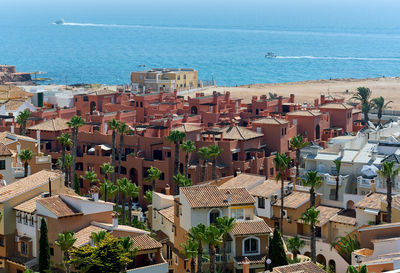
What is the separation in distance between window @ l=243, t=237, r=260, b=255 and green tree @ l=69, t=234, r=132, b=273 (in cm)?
783

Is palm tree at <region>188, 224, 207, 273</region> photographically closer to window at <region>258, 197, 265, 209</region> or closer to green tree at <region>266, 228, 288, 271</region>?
green tree at <region>266, 228, 288, 271</region>

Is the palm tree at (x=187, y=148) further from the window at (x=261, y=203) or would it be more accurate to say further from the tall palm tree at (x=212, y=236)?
the tall palm tree at (x=212, y=236)

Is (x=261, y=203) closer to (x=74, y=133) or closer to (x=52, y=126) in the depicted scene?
(x=74, y=133)

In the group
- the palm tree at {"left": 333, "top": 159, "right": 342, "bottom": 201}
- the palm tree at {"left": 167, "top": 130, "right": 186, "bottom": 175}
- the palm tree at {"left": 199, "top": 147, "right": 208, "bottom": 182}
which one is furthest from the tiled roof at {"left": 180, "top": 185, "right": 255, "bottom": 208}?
the palm tree at {"left": 167, "top": 130, "right": 186, "bottom": 175}

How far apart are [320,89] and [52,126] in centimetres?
7698

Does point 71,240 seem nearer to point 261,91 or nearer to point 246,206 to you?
point 246,206

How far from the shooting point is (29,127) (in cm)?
7906

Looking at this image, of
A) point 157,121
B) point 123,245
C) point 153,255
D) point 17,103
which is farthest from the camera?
point 17,103

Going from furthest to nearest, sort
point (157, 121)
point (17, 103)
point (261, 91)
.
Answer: point (261, 91)
point (17, 103)
point (157, 121)

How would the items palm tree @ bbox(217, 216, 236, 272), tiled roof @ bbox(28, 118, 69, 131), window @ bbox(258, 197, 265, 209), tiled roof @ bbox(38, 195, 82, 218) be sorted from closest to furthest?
1. palm tree @ bbox(217, 216, 236, 272)
2. tiled roof @ bbox(38, 195, 82, 218)
3. window @ bbox(258, 197, 265, 209)
4. tiled roof @ bbox(28, 118, 69, 131)

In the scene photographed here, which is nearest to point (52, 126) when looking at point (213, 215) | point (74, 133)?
point (74, 133)

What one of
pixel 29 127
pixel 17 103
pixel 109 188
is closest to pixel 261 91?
pixel 17 103

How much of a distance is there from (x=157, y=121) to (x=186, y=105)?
14.5 metres

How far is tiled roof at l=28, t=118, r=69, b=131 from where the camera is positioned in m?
77.2
